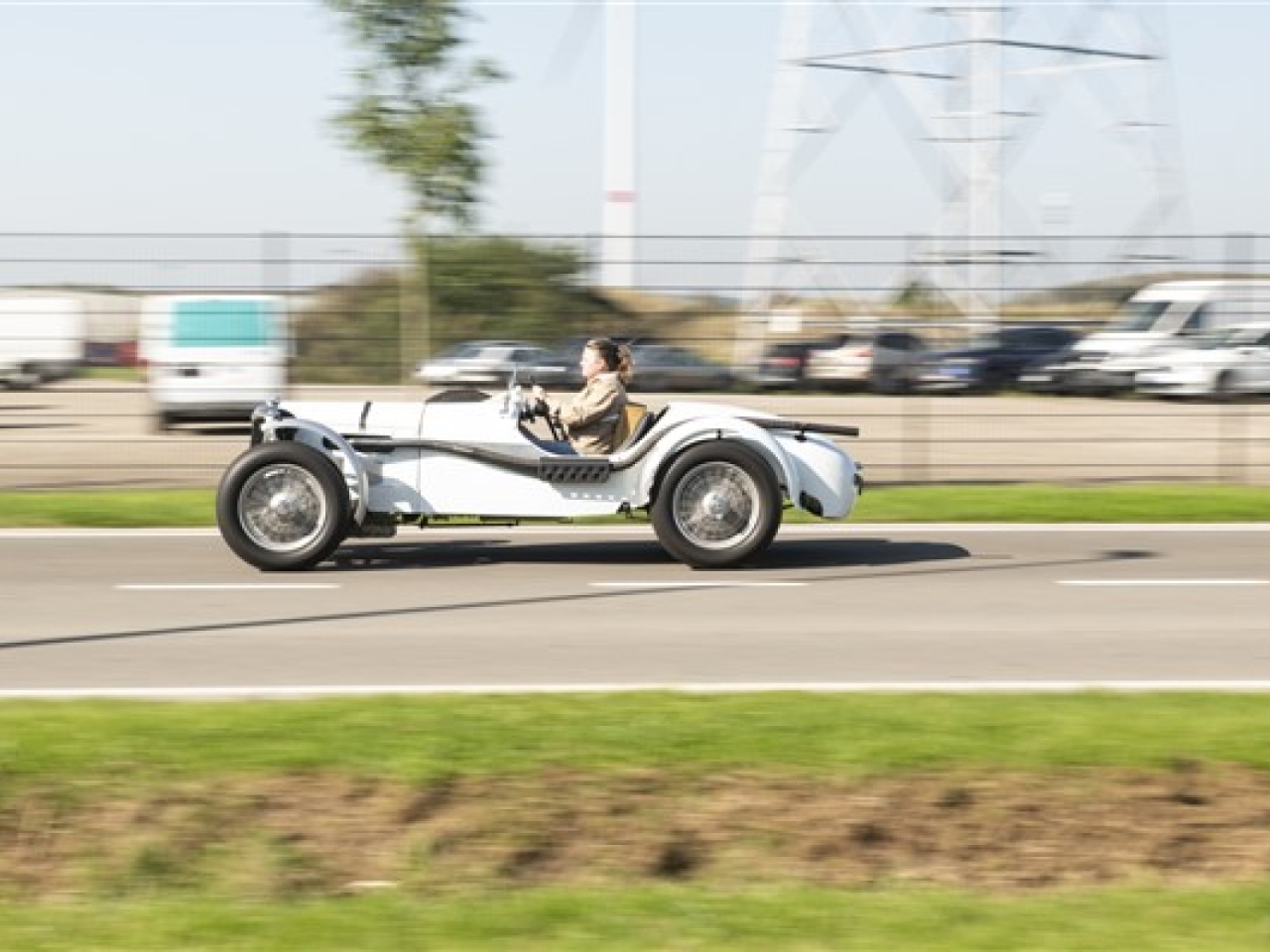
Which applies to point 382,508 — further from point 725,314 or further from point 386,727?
point 725,314

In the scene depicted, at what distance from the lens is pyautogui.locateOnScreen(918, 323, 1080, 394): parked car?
20203 millimetres

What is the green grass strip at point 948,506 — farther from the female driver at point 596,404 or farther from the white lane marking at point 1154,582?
the white lane marking at point 1154,582

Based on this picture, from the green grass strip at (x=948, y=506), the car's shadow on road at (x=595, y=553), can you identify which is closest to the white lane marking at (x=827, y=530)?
the green grass strip at (x=948, y=506)

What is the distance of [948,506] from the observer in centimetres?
1741

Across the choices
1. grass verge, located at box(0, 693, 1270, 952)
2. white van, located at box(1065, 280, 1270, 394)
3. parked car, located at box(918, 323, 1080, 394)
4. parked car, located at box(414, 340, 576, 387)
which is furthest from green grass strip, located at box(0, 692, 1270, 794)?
white van, located at box(1065, 280, 1270, 394)

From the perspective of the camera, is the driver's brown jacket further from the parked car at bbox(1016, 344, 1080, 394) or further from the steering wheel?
the parked car at bbox(1016, 344, 1080, 394)

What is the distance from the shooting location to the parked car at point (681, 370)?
19891 mm

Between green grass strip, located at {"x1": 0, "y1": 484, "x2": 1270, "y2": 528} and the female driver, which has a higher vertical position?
the female driver

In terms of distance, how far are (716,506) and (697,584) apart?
77 cm

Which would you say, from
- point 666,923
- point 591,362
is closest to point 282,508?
point 591,362

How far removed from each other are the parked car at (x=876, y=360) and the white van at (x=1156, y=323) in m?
3.09

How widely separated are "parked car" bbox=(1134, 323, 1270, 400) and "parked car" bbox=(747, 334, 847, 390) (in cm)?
777

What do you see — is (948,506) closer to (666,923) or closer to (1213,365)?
(666,923)

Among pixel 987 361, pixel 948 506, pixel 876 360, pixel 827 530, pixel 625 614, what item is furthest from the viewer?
pixel 987 361
